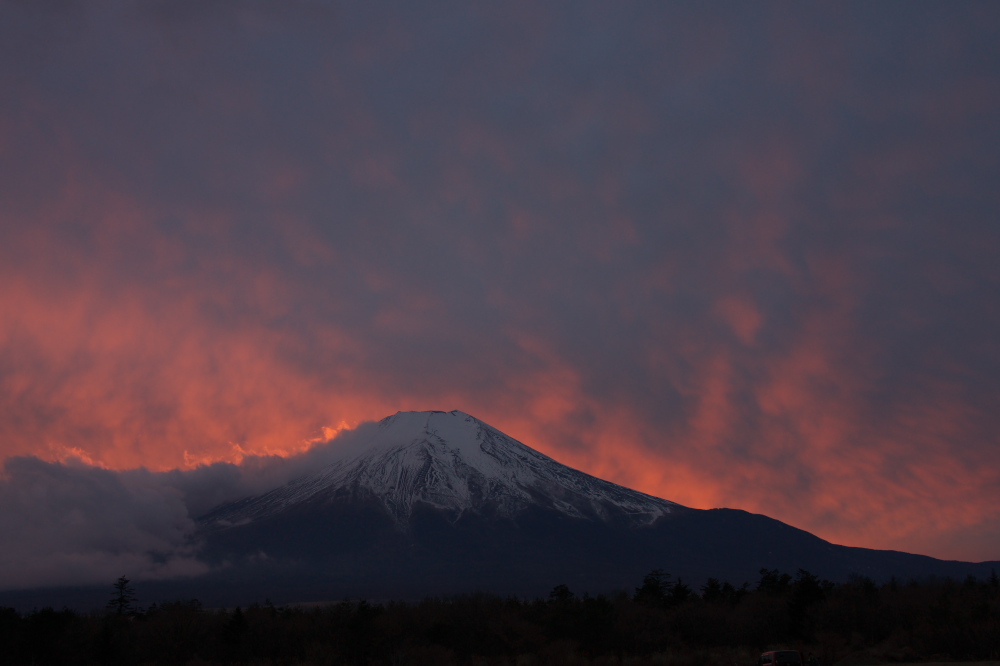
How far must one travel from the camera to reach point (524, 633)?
141 ft

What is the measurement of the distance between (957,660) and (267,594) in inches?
6819

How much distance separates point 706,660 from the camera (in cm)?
3881

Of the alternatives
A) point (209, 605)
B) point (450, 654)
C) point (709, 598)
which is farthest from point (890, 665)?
point (209, 605)

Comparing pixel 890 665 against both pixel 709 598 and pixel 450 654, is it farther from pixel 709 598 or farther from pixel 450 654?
pixel 709 598

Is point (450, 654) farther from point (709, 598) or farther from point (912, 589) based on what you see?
point (912, 589)

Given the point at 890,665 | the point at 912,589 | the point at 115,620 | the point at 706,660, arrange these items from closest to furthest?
1. the point at 890,665
2. the point at 706,660
3. the point at 115,620
4. the point at 912,589

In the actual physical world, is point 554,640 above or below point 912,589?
below

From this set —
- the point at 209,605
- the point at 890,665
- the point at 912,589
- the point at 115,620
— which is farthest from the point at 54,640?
the point at 209,605

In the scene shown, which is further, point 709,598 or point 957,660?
point 709,598

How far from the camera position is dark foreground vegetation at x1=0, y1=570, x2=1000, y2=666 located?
3962 centimetres

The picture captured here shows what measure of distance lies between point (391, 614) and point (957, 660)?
2868cm

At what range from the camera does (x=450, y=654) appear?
131 ft

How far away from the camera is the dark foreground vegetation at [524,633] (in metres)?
39.6

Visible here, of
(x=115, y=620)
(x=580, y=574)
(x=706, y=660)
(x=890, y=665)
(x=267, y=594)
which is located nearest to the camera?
(x=890, y=665)
